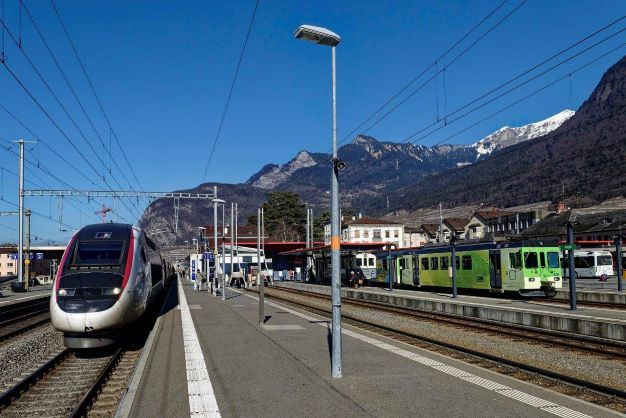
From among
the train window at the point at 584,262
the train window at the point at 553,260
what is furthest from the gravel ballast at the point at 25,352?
the train window at the point at 584,262

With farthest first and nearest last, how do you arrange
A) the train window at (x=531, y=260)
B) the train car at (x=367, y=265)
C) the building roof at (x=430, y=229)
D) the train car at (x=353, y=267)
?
the building roof at (x=430, y=229)
the train car at (x=367, y=265)
the train car at (x=353, y=267)
the train window at (x=531, y=260)

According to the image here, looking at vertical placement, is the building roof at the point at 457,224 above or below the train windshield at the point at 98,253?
above

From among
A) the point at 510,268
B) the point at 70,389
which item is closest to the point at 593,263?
the point at 510,268

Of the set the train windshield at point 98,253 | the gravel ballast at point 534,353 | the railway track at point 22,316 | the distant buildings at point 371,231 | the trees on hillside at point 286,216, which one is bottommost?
the gravel ballast at point 534,353

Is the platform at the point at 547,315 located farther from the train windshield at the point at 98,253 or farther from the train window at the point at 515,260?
the train windshield at the point at 98,253

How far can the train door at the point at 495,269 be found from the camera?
30719mm

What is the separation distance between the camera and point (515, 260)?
2942cm

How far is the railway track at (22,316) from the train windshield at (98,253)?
227 inches

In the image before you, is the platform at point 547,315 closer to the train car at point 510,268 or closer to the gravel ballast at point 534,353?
the train car at point 510,268

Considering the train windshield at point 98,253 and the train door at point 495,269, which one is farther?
the train door at point 495,269

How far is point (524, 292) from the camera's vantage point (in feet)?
96.0

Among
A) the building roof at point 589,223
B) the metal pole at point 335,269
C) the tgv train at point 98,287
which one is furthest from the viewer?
the building roof at point 589,223

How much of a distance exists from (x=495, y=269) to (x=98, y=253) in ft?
70.6

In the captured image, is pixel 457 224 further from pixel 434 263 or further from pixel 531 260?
pixel 531 260
